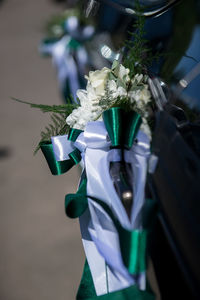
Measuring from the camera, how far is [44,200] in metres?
3.44

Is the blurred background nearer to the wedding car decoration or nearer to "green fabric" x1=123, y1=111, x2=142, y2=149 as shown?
the wedding car decoration

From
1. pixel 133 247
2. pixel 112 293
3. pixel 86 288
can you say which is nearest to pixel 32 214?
pixel 86 288

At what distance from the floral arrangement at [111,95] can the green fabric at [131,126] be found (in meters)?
0.07

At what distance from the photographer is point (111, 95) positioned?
1.20 meters

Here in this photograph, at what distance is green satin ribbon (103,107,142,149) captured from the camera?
3.45 ft

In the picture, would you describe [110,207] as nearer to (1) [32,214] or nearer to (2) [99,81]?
(2) [99,81]

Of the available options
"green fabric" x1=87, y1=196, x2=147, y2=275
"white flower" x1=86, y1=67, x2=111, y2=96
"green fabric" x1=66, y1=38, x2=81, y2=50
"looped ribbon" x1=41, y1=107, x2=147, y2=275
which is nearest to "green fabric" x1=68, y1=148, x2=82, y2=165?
"looped ribbon" x1=41, y1=107, x2=147, y2=275

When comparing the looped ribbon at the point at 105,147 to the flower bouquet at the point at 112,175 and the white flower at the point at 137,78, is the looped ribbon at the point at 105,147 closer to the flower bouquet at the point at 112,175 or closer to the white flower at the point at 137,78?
the flower bouquet at the point at 112,175

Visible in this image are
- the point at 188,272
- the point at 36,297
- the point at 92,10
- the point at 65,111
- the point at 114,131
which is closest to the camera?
the point at 188,272

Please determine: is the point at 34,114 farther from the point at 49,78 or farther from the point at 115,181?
the point at 115,181

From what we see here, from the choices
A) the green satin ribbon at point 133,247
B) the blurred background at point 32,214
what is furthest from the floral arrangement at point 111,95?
the blurred background at point 32,214

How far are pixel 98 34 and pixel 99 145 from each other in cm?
278

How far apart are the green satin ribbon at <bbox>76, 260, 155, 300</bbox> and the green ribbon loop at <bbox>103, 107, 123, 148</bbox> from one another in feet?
1.30

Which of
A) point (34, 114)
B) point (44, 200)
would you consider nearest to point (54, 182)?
point (44, 200)
